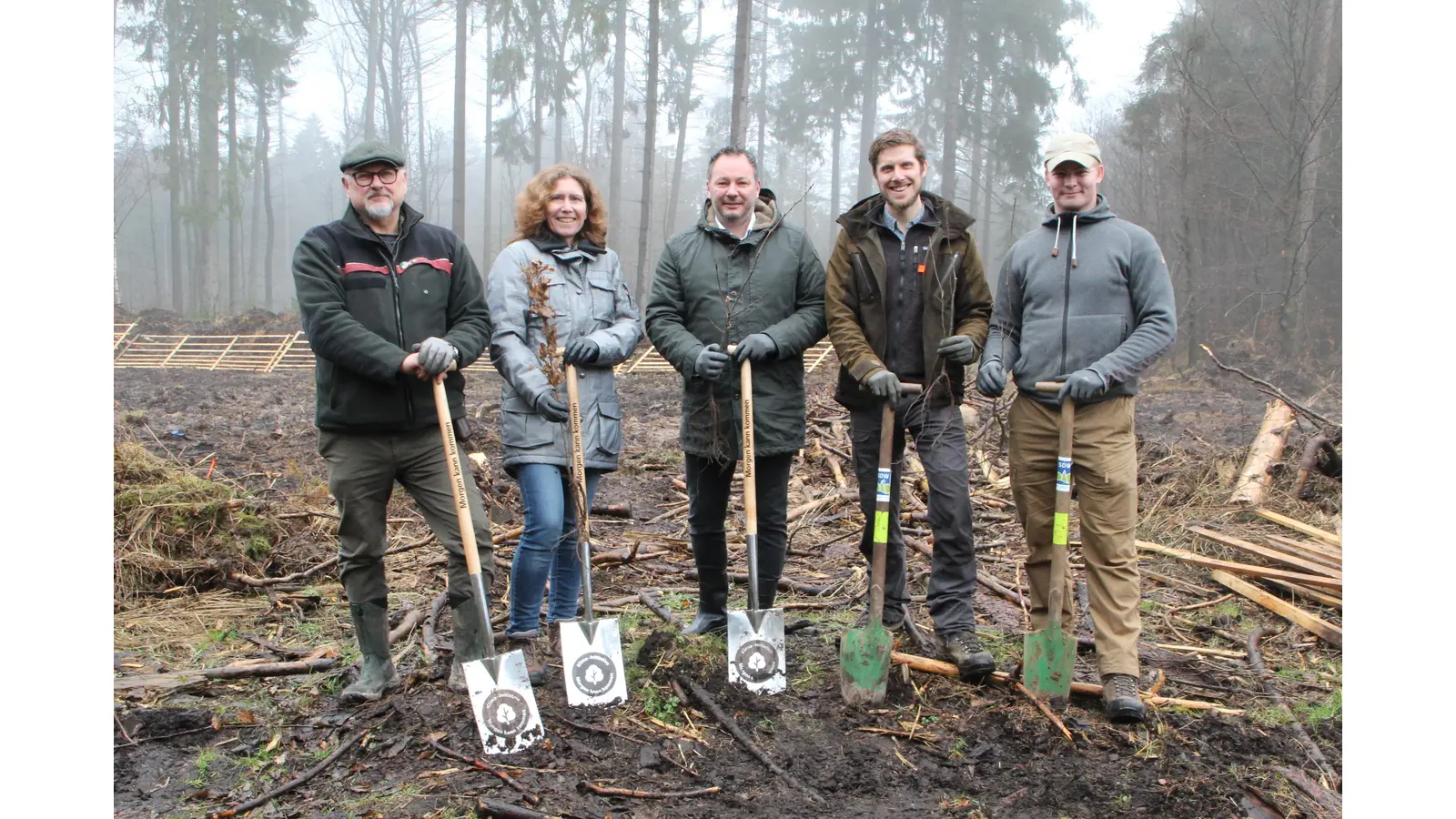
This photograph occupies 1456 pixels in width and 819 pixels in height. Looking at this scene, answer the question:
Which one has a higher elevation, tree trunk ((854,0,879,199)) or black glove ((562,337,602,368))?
tree trunk ((854,0,879,199))

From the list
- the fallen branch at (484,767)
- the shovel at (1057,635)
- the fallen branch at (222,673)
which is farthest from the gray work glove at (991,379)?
the fallen branch at (222,673)

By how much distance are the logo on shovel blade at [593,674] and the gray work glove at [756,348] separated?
4.82ft

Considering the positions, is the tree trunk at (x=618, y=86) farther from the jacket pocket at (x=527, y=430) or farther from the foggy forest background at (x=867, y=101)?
the jacket pocket at (x=527, y=430)

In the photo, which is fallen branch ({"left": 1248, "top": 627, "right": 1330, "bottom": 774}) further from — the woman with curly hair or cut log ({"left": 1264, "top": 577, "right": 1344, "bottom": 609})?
the woman with curly hair

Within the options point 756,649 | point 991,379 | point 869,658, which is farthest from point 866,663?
point 991,379

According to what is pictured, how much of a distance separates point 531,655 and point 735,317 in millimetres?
1834

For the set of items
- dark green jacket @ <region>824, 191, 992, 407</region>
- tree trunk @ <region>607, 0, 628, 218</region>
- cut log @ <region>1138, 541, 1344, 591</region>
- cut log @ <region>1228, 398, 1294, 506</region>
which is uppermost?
tree trunk @ <region>607, 0, 628, 218</region>

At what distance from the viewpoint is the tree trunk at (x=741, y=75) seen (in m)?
17.4

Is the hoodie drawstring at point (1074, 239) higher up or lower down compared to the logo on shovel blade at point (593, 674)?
higher up

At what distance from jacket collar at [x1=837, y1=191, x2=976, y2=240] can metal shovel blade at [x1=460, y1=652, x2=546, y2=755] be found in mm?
2414

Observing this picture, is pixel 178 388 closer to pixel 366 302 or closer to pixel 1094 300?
pixel 366 302

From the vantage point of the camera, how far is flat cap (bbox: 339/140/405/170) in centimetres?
393

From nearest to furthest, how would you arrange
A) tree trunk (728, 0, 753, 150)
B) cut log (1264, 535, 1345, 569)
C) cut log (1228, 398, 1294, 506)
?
cut log (1264, 535, 1345, 569) → cut log (1228, 398, 1294, 506) → tree trunk (728, 0, 753, 150)

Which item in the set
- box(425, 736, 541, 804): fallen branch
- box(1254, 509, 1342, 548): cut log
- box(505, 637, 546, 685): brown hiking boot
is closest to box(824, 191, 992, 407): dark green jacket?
box(505, 637, 546, 685): brown hiking boot
